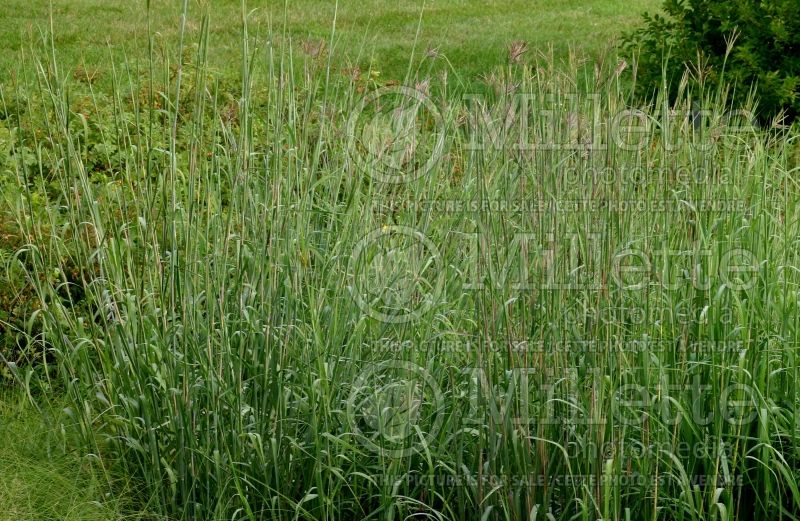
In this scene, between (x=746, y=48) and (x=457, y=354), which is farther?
(x=746, y=48)

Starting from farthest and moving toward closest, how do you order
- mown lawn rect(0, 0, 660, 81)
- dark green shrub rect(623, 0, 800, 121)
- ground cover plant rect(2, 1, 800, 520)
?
1. mown lawn rect(0, 0, 660, 81)
2. dark green shrub rect(623, 0, 800, 121)
3. ground cover plant rect(2, 1, 800, 520)

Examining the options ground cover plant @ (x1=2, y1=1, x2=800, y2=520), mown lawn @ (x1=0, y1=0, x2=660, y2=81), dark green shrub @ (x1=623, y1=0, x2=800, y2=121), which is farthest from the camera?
mown lawn @ (x1=0, y1=0, x2=660, y2=81)

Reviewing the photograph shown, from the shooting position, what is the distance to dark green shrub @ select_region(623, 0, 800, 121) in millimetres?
6191

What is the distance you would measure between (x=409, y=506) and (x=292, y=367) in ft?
1.72

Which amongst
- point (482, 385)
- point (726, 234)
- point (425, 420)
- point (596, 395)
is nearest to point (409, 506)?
point (425, 420)

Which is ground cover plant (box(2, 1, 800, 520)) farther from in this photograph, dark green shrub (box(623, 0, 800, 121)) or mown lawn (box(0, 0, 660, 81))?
mown lawn (box(0, 0, 660, 81))

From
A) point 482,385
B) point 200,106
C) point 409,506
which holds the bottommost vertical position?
point 409,506

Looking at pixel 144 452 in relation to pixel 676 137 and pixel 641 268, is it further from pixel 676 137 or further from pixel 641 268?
pixel 676 137

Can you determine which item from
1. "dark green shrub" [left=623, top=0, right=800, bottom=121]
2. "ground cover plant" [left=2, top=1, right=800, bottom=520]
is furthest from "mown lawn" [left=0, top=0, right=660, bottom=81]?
"ground cover plant" [left=2, top=1, right=800, bottom=520]

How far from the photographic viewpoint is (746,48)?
6309mm

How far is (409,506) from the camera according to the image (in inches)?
111

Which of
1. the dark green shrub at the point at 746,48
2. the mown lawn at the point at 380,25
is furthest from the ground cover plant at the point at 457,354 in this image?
the mown lawn at the point at 380,25

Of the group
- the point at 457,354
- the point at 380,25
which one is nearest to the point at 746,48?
the point at 457,354

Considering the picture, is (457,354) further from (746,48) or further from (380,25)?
(380,25)
